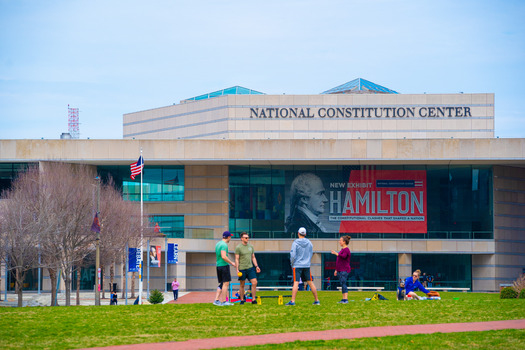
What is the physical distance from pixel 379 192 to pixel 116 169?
20.9 meters

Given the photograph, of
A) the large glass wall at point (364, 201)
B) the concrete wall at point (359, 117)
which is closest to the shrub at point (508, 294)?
the large glass wall at point (364, 201)

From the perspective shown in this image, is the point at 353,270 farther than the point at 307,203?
No

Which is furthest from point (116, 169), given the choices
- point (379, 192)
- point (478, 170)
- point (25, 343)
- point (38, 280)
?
point (25, 343)

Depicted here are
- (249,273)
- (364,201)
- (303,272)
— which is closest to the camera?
(249,273)

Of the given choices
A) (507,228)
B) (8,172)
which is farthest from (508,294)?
(8,172)

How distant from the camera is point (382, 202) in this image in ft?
194

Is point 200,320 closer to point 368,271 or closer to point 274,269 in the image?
point 274,269

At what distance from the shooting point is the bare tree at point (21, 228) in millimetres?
40750

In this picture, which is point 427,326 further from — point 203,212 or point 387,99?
point 387,99

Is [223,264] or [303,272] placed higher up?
[223,264]

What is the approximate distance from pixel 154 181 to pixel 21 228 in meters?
19.6

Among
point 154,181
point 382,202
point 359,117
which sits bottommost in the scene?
point 382,202

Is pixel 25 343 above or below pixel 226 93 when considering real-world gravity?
below

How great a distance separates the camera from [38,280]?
54.5m
